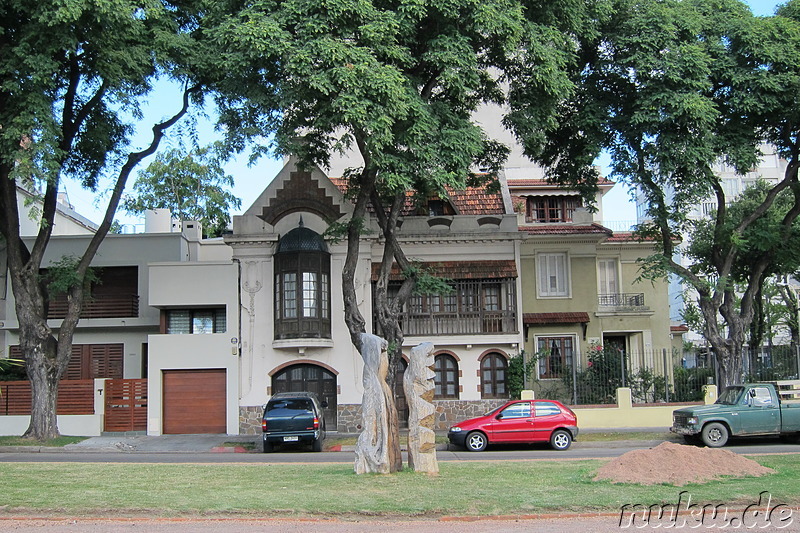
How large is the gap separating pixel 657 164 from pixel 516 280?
651cm

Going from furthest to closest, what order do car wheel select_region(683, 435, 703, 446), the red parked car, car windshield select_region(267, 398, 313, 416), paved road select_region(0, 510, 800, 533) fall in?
1. car windshield select_region(267, 398, 313, 416)
2. car wheel select_region(683, 435, 703, 446)
3. the red parked car
4. paved road select_region(0, 510, 800, 533)

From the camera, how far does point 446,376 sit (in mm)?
30531

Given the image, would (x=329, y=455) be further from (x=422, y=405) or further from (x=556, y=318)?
(x=556, y=318)

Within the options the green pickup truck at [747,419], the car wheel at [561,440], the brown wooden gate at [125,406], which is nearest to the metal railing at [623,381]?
the car wheel at [561,440]

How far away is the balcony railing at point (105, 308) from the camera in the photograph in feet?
111

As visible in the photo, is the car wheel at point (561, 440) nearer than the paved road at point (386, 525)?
No

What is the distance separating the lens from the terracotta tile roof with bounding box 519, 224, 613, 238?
111 ft

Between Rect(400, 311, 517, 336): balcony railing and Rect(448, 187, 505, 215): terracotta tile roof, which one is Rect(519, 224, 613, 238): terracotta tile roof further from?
Rect(400, 311, 517, 336): balcony railing

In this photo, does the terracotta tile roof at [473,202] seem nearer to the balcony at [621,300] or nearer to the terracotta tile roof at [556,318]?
the terracotta tile roof at [556,318]

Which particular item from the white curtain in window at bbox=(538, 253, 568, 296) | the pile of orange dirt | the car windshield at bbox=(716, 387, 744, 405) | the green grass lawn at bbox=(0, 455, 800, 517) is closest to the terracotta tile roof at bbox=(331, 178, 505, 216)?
the white curtain in window at bbox=(538, 253, 568, 296)

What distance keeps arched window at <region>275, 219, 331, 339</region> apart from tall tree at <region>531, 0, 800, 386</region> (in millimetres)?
9465

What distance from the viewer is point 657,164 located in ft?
90.5

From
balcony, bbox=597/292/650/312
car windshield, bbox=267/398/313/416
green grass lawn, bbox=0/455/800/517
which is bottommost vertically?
green grass lawn, bbox=0/455/800/517

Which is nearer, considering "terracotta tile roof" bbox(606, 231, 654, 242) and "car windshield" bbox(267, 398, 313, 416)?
"car windshield" bbox(267, 398, 313, 416)
